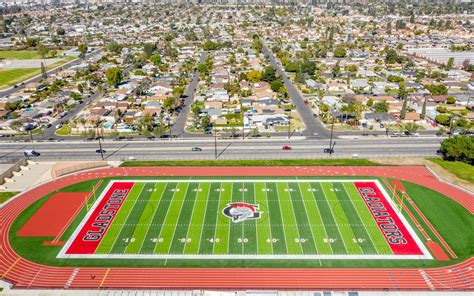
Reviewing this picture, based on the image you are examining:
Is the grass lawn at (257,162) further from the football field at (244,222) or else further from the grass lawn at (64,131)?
the grass lawn at (64,131)

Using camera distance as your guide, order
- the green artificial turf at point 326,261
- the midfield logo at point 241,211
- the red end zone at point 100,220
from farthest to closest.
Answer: the midfield logo at point 241,211, the red end zone at point 100,220, the green artificial turf at point 326,261

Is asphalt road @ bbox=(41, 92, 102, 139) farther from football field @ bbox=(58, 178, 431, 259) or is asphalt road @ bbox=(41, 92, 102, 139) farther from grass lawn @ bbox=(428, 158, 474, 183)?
grass lawn @ bbox=(428, 158, 474, 183)

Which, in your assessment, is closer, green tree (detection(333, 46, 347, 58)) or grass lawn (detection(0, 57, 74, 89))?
grass lawn (detection(0, 57, 74, 89))

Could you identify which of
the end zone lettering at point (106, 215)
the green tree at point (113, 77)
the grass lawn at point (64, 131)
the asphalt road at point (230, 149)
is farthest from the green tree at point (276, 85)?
the end zone lettering at point (106, 215)

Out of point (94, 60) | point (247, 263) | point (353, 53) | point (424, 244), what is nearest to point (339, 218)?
point (424, 244)

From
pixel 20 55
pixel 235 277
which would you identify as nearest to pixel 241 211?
pixel 235 277

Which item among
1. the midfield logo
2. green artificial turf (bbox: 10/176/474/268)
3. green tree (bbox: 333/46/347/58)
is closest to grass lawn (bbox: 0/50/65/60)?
green tree (bbox: 333/46/347/58)
